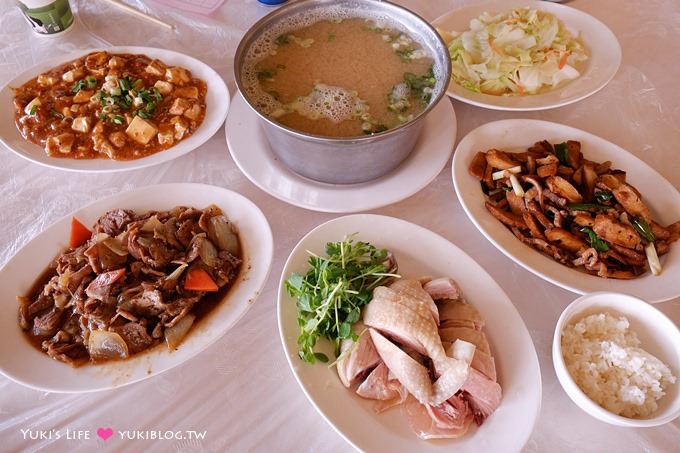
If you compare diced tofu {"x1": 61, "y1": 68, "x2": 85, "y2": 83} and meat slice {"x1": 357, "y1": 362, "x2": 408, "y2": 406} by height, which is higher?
diced tofu {"x1": 61, "y1": 68, "x2": 85, "y2": 83}

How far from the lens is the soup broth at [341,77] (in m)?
1.63

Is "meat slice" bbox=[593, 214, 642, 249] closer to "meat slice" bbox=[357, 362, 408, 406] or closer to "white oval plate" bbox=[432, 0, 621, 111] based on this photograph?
"white oval plate" bbox=[432, 0, 621, 111]

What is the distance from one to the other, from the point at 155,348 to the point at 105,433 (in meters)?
0.23

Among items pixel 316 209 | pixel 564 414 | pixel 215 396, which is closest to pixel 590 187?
pixel 564 414

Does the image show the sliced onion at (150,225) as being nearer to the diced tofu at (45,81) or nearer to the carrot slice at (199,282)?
the carrot slice at (199,282)

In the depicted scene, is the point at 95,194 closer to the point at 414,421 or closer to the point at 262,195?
the point at 262,195

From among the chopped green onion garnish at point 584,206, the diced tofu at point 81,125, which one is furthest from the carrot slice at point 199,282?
the chopped green onion garnish at point 584,206

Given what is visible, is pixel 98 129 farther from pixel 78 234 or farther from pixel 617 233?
pixel 617 233

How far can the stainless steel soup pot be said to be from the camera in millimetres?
1386

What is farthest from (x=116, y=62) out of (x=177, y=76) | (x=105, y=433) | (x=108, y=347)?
(x=105, y=433)

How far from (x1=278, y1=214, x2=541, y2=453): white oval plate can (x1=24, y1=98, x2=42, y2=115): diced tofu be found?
124 centimetres

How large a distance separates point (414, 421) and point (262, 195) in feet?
2.97

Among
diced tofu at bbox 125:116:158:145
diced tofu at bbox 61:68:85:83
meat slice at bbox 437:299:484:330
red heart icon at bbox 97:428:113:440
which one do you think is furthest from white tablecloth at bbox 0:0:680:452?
diced tofu at bbox 61:68:85:83

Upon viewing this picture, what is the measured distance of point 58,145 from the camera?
167cm
